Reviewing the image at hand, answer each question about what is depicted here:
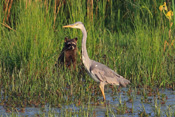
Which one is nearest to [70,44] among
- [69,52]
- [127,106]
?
[69,52]

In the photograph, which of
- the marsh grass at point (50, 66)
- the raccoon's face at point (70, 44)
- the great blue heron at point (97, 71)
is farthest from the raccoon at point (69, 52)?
the great blue heron at point (97, 71)

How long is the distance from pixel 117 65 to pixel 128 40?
76.7 inches

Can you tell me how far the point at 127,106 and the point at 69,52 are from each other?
3255 mm

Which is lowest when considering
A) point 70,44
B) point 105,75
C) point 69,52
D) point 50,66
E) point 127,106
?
point 127,106

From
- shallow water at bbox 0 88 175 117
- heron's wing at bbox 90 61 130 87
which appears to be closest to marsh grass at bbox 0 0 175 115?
shallow water at bbox 0 88 175 117

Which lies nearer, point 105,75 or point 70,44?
point 105,75

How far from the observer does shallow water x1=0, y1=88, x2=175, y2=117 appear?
19.0 feet

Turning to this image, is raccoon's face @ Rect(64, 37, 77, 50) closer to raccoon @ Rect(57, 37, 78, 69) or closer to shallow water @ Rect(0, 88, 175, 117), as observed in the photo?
raccoon @ Rect(57, 37, 78, 69)

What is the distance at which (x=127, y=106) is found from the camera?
6324 mm

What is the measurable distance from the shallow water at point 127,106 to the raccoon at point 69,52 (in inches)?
66.7

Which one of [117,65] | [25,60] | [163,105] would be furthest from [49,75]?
[163,105]

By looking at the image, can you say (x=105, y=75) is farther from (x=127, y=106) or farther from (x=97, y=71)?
(x=127, y=106)

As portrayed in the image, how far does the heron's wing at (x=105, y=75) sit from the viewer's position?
6782 mm

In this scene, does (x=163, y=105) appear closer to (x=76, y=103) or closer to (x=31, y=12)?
(x=76, y=103)
